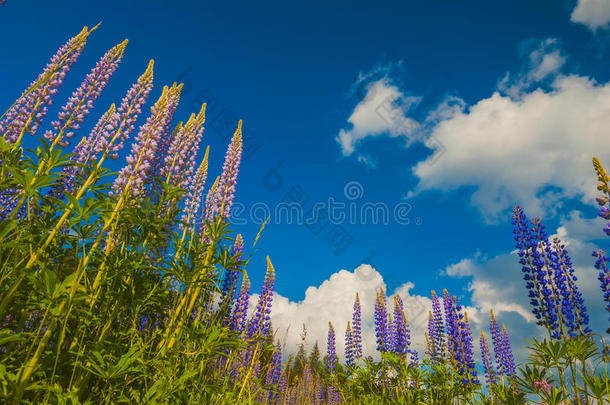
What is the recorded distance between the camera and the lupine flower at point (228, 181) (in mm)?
4270

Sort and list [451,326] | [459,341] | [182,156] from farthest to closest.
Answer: [451,326]
[459,341]
[182,156]

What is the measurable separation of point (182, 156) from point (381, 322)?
8.03 meters

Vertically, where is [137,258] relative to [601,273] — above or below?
below

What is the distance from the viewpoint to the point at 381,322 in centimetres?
966

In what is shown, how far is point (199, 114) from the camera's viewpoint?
4.85 m

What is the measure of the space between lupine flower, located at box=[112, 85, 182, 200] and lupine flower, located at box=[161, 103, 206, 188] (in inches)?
7.9

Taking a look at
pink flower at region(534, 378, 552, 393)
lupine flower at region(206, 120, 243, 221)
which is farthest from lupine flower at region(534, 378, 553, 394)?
lupine flower at region(206, 120, 243, 221)

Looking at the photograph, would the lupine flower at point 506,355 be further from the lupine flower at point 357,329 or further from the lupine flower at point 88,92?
the lupine flower at point 88,92

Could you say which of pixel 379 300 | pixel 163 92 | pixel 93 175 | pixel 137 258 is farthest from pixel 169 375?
pixel 379 300

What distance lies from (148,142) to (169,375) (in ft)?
8.64

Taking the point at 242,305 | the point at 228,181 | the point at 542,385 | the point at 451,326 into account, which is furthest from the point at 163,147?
the point at 451,326

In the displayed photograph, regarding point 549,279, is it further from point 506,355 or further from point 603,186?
point 506,355

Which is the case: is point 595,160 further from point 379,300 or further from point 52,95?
point 52,95

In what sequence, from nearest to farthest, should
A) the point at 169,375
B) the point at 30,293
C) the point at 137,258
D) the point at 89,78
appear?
the point at 30,293, the point at 169,375, the point at 137,258, the point at 89,78
